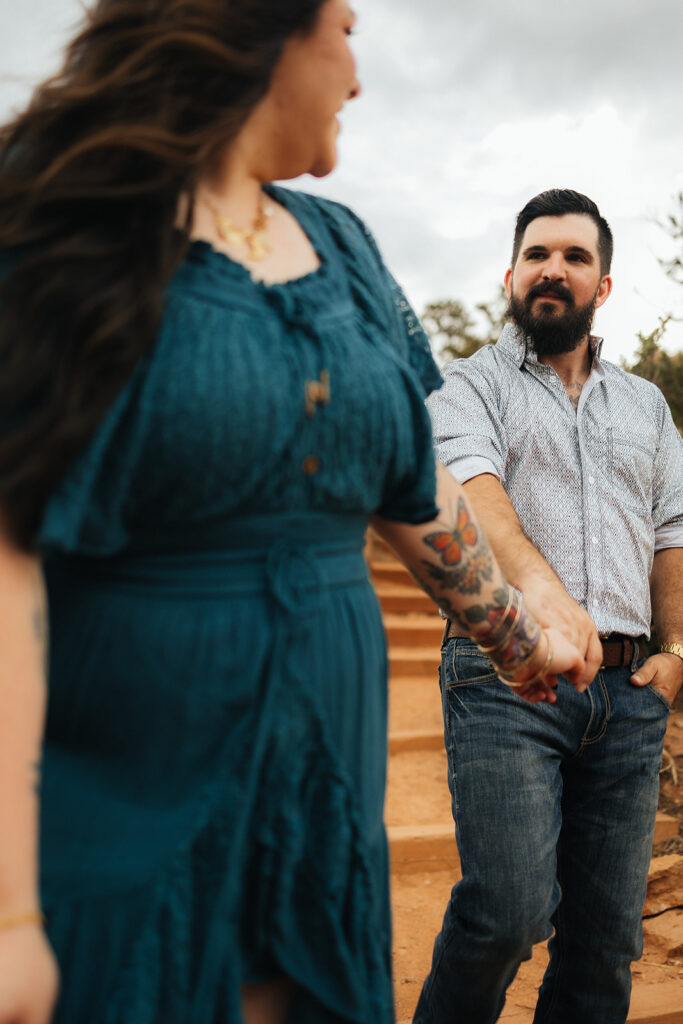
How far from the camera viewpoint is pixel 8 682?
2.95ft

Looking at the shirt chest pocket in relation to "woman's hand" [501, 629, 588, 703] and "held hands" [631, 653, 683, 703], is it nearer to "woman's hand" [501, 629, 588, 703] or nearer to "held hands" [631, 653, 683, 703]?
"held hands" [631, 653, 683, 703]

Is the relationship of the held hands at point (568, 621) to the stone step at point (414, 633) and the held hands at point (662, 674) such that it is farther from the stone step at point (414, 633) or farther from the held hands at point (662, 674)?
the stone step at point (414, 633)

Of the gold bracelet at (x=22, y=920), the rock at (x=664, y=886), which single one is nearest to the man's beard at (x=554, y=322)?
the gold bracelet at (x=22, y=920)

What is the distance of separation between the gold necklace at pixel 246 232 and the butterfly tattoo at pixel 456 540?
1.78 ft

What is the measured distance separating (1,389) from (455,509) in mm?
809

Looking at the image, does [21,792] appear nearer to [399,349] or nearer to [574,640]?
[399,349]

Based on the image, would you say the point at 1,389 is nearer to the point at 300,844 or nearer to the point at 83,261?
the point at 83,261

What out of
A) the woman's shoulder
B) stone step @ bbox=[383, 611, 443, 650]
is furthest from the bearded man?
stone step @ bbox=[383, 611, 443, 650]

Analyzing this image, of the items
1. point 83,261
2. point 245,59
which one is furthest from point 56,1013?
point 245,59

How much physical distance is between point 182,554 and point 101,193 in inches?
16.6

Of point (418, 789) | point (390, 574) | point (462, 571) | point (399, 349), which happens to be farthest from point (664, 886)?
point (390, 574)

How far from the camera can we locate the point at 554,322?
271cm

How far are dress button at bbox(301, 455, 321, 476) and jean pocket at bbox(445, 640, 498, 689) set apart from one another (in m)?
1.27

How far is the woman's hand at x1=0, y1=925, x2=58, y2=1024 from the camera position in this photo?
840 mm
